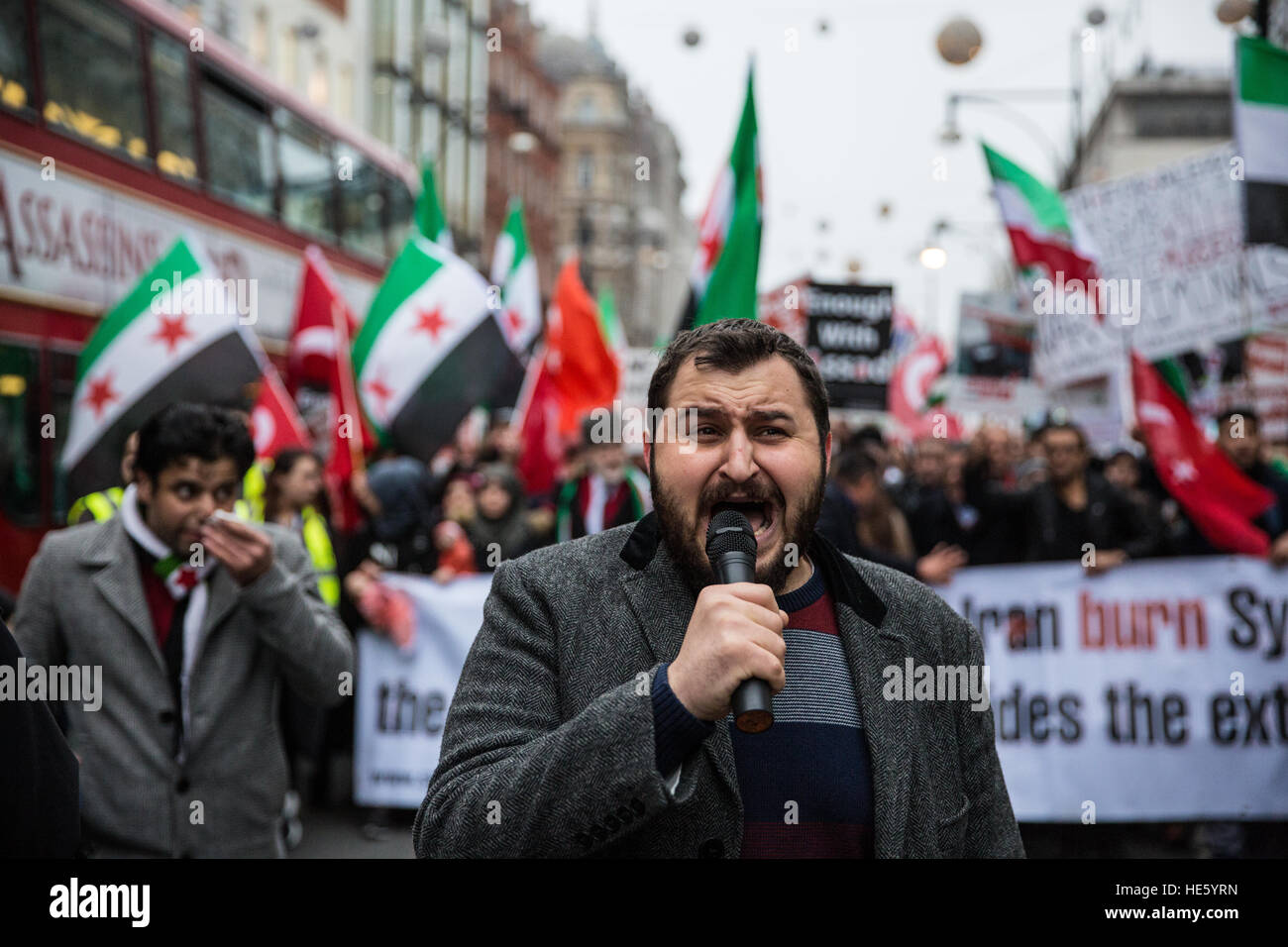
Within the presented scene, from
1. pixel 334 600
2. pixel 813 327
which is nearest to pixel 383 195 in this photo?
pixel 813 327

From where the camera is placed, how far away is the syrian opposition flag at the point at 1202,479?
253 inches

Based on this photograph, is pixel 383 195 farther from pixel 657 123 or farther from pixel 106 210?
pixel 657 123

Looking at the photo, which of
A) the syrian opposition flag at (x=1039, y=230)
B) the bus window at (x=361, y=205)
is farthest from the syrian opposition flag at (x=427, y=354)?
the bus window at (x=361, y=205)

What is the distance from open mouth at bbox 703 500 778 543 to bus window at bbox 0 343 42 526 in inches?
308

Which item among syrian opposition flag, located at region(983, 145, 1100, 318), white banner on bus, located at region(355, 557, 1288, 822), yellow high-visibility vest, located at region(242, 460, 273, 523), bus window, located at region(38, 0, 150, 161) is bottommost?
white banner on bus, located at region(355, 557, 1288, 822)

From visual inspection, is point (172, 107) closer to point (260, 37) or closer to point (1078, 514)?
point (1078, 514)

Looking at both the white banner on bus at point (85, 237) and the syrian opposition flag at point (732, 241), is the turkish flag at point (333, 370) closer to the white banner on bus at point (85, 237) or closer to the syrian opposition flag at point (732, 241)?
the white banner on bus at point (85, 237)

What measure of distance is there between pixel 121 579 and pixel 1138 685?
5.01m

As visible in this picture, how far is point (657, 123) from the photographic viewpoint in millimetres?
88938

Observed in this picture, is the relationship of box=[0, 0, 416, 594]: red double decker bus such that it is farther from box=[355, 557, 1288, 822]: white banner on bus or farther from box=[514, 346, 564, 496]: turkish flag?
box=[355, 557, 1288, 822]: white banner on bus

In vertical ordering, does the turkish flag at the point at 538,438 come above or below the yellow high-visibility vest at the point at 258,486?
above

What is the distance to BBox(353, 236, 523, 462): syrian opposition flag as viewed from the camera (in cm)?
864

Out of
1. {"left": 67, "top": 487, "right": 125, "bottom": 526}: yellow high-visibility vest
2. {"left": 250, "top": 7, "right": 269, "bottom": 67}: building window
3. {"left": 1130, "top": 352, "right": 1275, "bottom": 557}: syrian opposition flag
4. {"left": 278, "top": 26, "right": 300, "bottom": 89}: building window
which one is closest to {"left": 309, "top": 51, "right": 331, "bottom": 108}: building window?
{"left": 278, "top": 26, "right": 300, "bottom": 89}: building window

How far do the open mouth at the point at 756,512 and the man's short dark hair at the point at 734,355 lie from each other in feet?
0.54
